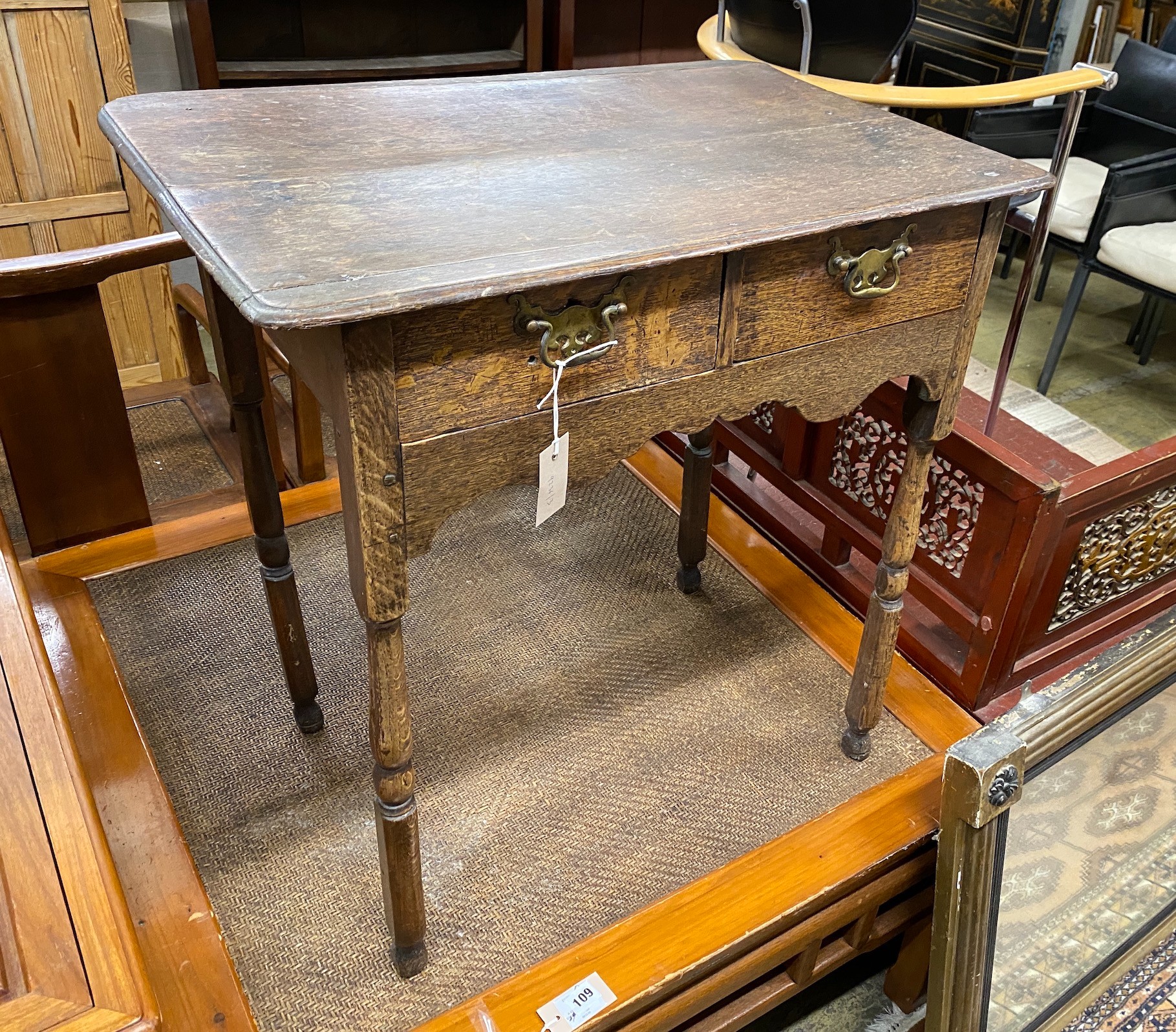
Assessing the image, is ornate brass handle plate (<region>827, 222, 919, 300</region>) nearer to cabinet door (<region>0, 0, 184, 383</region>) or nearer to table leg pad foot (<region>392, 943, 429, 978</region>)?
table leg pad foot (<region>392, 943, 429, 978</region>)

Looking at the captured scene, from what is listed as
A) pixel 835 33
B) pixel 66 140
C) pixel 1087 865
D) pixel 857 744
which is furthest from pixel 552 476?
pixel 66 140

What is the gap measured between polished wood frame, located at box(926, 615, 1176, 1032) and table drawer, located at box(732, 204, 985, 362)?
47 centimetres

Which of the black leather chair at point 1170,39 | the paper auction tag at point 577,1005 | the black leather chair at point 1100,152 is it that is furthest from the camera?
the black leather chair at point 1170,39

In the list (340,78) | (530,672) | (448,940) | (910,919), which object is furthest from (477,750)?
(340,78)

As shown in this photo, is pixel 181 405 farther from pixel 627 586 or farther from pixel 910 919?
pixel 910 919

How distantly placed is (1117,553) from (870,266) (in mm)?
838

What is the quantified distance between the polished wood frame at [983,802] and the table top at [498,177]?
574 mm

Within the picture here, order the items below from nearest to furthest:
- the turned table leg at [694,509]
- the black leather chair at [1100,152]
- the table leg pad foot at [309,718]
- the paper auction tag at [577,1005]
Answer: the paper auction tag at [577,1005] < the table leg pad foot at [309,718] < the turned table leg at [694,509] < the black leather chair at [1100,152]

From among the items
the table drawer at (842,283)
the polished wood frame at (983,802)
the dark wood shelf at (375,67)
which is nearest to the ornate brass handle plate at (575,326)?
the table drawer at (842,283)

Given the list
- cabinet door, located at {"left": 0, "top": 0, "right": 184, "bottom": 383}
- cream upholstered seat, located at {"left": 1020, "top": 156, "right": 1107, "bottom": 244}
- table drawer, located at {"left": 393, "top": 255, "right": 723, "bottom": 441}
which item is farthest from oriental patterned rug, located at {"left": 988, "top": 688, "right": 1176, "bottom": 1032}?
cabinet door, located at {"left": 0, "top": 0, "right": 184, "bottom": 383}

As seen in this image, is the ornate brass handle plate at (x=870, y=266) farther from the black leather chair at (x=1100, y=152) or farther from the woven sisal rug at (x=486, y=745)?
the black leather chair at (x=1100, y=152)

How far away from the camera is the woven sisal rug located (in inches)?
49.8

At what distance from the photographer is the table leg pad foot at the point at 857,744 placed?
4.95 feet

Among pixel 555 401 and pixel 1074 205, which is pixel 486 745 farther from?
pixel 1074 205
